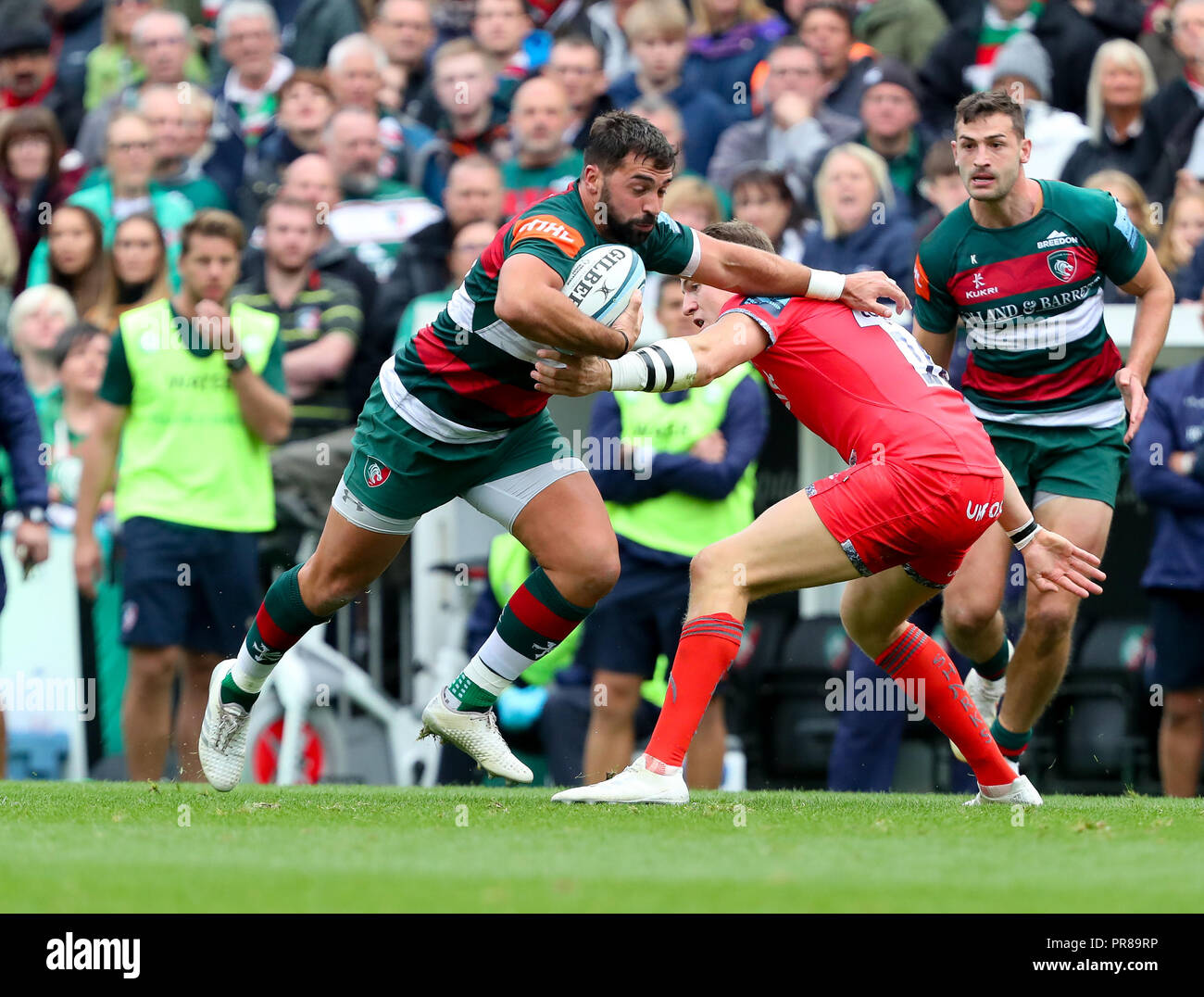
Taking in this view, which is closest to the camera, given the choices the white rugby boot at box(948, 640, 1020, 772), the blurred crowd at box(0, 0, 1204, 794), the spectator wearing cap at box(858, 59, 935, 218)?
the white rugby boot at box(948, 640, 1020, 772)

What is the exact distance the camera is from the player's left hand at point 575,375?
6641 mm

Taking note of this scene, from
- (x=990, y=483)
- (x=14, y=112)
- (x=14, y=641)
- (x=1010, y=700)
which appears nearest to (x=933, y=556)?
(x=990, y=483)

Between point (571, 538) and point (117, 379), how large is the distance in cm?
374

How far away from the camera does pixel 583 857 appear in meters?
5.52

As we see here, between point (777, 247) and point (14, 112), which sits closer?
point (777, 247)

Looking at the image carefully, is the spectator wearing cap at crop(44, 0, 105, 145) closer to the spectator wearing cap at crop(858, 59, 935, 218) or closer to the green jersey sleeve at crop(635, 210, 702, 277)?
the spectator wearing cap at crop(858, 59, 935, 218)

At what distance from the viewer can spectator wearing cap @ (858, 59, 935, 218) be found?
489 inches

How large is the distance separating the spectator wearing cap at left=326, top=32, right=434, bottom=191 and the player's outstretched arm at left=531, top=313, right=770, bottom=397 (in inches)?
278

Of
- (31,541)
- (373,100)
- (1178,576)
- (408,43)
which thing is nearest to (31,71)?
(408,43)

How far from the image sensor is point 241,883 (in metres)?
5.01

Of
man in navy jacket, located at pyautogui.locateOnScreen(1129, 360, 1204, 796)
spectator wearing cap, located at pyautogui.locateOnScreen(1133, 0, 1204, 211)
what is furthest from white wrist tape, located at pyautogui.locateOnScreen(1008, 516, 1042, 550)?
spectator wearing cap, located at pyautogui.locateOnScreen(1133, 0, 1204, 211)

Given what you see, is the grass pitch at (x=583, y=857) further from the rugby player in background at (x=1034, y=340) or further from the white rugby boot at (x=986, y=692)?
the white rugby boot at (x=986, y=692)
